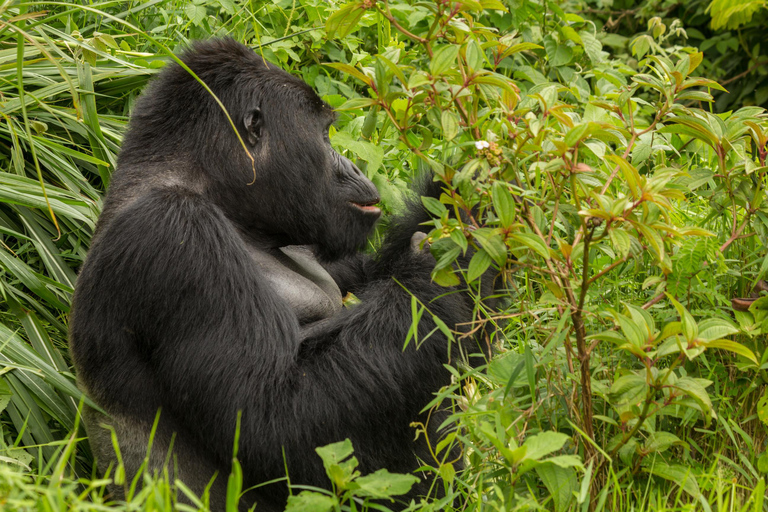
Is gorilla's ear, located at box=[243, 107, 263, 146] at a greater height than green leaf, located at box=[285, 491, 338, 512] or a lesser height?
greater

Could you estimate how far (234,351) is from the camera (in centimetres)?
212

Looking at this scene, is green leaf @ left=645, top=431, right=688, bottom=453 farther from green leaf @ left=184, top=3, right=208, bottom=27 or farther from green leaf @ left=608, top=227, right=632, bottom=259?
green leaf @ left=184, top=3, right=208, bottom=27

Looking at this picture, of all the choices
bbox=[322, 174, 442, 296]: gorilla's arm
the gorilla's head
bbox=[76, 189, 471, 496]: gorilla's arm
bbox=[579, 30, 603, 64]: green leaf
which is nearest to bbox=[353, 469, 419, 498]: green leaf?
bbox=[76, 189, 471, 496]: gorilla's arm

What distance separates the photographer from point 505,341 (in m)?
3.11

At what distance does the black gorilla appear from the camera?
2.14 metres

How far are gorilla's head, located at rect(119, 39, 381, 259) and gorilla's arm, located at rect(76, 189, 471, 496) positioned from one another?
245mm

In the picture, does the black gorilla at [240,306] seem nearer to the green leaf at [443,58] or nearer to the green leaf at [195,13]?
the green leaf at [443,58]

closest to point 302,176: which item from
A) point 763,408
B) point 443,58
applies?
point 443,58

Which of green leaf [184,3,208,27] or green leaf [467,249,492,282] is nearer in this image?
green leaf [467,249,492,282]

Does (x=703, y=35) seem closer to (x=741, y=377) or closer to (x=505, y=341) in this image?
(x=505, y=341)

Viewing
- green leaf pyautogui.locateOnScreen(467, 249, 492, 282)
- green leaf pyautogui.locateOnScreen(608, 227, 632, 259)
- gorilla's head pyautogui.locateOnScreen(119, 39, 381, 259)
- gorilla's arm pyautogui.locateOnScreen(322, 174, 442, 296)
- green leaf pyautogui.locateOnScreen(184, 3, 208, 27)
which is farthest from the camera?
green leaf pyautogui.locateOnScreen(184, 3, 208, 27)

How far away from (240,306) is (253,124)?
68 cm

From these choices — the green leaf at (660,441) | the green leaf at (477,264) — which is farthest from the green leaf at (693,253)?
the green leaf at (477,264)

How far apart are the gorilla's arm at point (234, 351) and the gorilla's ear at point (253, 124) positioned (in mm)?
339
